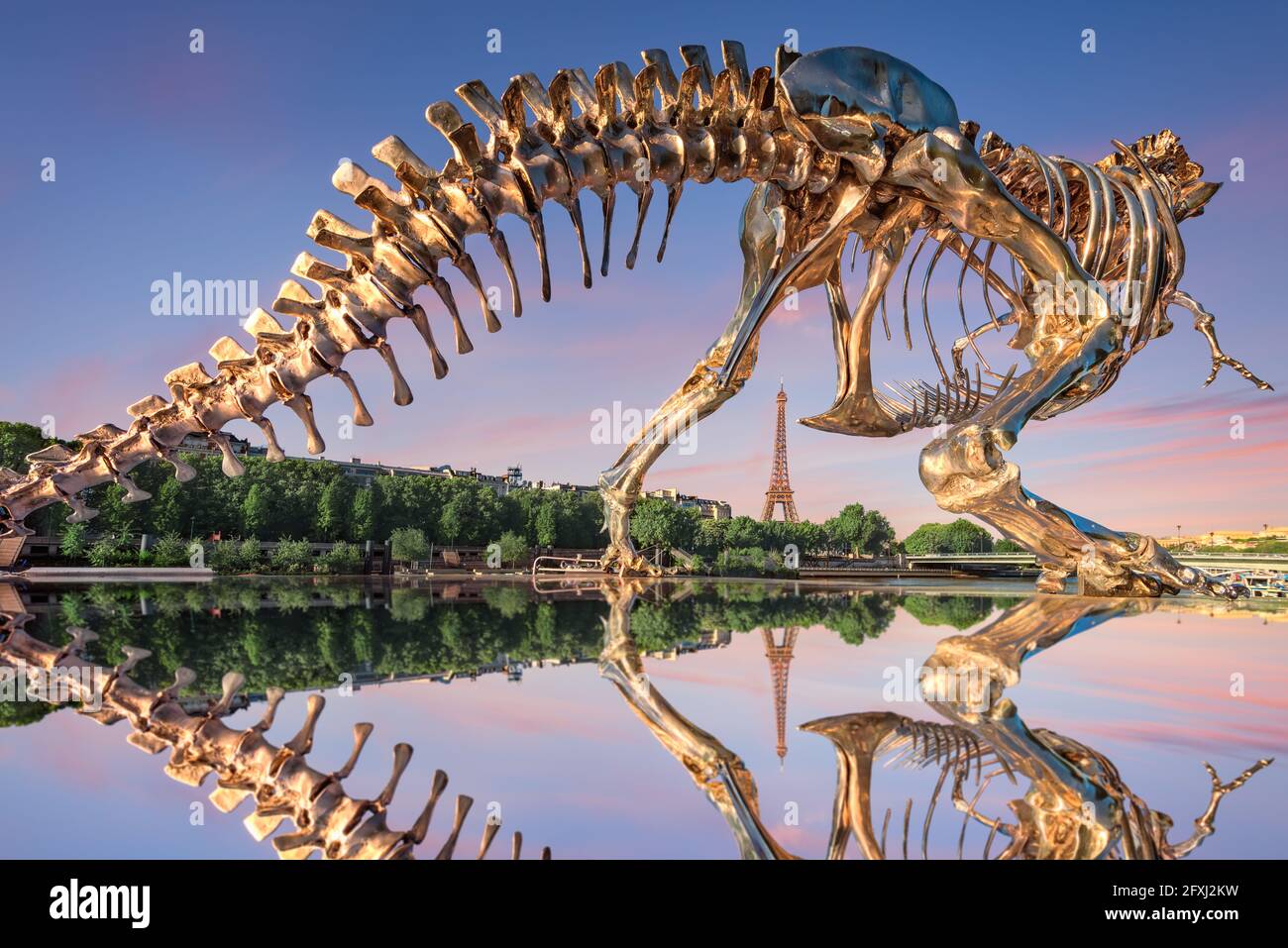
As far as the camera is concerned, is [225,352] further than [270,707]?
Yes

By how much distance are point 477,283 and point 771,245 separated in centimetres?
313

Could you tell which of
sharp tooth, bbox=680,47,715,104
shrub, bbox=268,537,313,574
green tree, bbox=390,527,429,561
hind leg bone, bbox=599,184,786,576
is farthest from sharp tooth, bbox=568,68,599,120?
green tree, bbox=390,527,429,561

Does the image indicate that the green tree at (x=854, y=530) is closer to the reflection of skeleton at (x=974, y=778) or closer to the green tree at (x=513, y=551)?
the green tree at (x=513, y=551)

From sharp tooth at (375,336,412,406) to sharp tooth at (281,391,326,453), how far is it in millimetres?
635

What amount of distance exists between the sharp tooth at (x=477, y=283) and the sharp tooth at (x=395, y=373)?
76 centimetres

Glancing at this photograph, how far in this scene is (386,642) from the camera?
4977mm

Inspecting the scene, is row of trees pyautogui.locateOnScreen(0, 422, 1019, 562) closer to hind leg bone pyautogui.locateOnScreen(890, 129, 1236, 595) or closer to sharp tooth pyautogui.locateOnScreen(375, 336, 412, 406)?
sharp tooth pyautogui.locateOnScreen(375, 336, 412, 406)

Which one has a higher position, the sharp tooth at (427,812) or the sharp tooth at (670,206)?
the sharp tooth at (670,206)

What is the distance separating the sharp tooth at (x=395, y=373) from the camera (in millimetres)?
5516

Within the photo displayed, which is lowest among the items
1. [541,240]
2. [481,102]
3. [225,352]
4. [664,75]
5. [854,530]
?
[854,530]

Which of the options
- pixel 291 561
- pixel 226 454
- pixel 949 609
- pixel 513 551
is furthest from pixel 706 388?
pixel 513 551

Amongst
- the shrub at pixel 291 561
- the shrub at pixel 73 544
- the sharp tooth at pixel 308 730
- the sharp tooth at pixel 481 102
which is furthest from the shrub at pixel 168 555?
the sharp tooth at pixel 308 730

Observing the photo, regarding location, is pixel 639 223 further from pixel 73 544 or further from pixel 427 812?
pixel 73 544

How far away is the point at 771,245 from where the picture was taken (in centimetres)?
733
